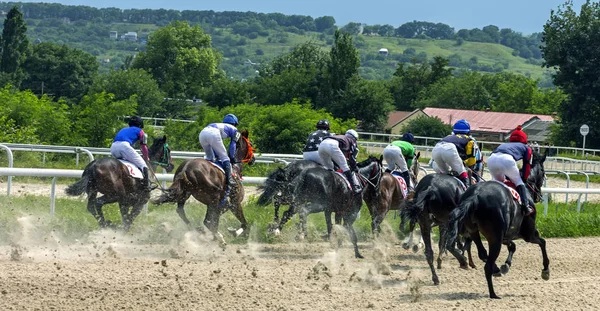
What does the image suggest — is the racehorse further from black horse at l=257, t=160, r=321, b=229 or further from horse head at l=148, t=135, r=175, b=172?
horse head at l=148, t=135, r=175, b=172

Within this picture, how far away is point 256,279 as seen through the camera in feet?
33.7

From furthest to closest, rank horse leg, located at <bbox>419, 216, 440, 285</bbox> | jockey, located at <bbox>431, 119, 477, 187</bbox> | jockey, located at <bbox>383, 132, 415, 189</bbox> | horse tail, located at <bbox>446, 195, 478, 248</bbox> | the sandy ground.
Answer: jockey, located at <bbox>383, 132, 415, 189</bbox>, jockey, located at <bbox>431, 119, 477, 187</bbox>, horse leg, located at <bbox>419, 216, 440, 285</bbox>, horse tail, located at <bbox>446, 195, 478, 248</bbox>, the sandy ground

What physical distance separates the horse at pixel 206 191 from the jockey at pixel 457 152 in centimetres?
290

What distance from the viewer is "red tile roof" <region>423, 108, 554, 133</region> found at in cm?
7925

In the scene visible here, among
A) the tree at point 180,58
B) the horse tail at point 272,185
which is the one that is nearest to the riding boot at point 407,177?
the horse tail at point 272,185

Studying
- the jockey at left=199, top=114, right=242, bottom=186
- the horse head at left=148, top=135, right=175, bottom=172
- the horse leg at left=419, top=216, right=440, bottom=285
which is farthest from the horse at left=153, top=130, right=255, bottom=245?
the horse leg at left=419, top=216, right=440, bottom=285

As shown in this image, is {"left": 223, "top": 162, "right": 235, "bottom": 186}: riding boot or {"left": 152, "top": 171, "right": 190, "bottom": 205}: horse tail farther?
{"left": 223, "top": 162, "right": 235, "bottom": 186}: riding boot

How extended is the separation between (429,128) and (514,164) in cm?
4526

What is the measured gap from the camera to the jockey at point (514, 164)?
36.9 ft

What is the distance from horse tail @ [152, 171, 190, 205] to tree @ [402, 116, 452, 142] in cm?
4303

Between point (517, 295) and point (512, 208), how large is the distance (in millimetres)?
969

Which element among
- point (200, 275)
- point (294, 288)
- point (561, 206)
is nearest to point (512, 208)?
point (294, 288)

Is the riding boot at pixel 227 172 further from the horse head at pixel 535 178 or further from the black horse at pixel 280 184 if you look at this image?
the horse head at pixel 535 178

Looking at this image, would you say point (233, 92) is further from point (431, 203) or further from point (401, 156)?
point (431, 203)
